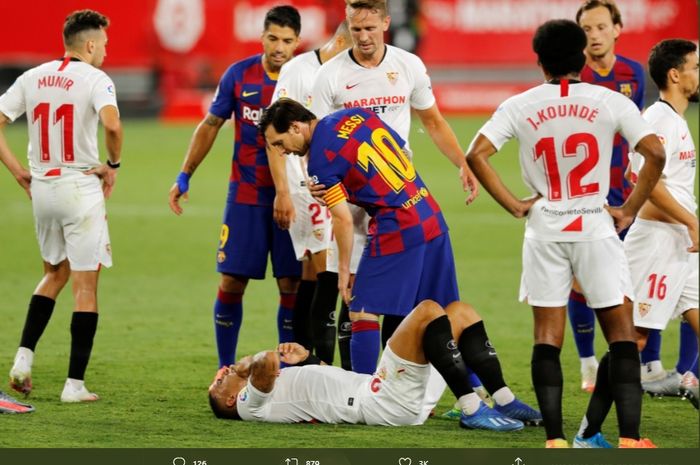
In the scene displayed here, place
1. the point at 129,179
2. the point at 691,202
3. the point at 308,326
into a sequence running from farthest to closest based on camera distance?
1. the point at 129,179
2. the point at 308,326
3. the point at 691,202

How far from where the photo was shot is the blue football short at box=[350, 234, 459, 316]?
6242 millimetres

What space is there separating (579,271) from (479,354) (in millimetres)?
787

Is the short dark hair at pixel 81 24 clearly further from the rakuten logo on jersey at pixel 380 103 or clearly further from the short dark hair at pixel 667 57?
the short dark hair at pixel 667 57

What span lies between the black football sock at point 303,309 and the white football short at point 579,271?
2368 millimetres

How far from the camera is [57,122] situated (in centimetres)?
706

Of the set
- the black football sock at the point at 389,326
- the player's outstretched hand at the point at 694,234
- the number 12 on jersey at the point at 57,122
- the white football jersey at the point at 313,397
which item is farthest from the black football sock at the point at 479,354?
the number 12 on jersey at the point at 57,122

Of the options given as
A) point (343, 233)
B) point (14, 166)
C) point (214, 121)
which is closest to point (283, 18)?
point (214, 121)

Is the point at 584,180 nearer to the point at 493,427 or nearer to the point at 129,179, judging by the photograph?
the point at 493,427
